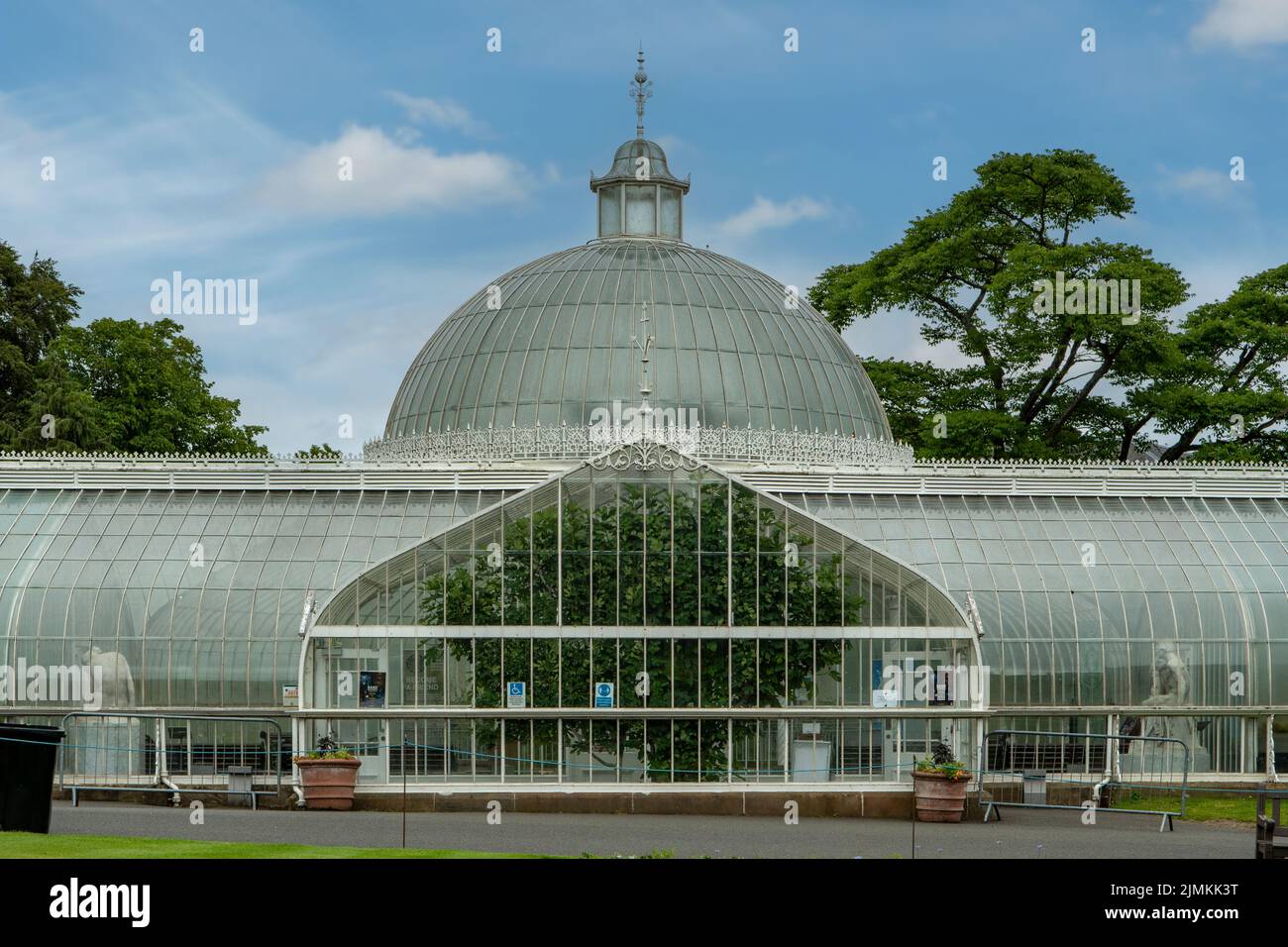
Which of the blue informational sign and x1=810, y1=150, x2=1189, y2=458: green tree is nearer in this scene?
the blue informational sign

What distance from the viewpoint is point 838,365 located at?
156 ft

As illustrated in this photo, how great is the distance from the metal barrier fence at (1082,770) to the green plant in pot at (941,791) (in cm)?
195

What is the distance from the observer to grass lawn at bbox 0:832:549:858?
20.8m

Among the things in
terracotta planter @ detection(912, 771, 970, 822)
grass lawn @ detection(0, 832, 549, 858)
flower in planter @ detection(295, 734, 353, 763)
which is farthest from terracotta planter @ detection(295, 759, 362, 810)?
terracotta planter @ detection(912, 771, 970, 822)

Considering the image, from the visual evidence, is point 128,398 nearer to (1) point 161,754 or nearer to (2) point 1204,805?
(1) point 161,754

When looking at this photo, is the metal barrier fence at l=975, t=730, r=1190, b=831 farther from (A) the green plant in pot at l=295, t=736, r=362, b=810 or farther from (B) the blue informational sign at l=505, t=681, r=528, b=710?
(A) the green plant in pot at l=295, t=736, r=362, b=810

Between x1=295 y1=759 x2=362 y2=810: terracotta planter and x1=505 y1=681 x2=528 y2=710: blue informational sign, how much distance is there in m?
2.96

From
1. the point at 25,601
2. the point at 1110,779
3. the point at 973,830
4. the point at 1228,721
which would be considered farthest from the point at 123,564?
the point at 1228,721

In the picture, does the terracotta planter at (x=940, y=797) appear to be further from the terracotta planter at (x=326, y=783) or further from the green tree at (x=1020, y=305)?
the green tree at (x=1020, y=305)

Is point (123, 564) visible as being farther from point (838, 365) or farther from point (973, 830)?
point (838, 365)

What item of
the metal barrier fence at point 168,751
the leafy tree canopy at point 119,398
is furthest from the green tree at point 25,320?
the metal barrier fence at point 168,751

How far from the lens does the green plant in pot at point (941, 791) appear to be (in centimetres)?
3016
